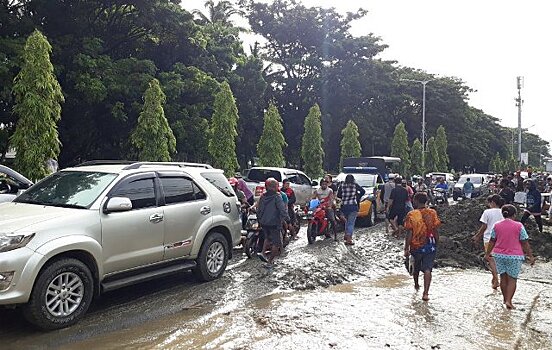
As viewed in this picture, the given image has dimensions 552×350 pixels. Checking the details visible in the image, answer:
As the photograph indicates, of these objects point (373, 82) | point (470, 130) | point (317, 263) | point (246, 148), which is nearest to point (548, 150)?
point (470, 130)

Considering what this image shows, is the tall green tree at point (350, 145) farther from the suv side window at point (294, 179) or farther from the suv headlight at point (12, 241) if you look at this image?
the suv headlight at point (12, 241)

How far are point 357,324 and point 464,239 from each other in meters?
8.38

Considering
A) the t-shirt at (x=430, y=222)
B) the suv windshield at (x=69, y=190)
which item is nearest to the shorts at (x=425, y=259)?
the t-shirt at (x=430, y=222)

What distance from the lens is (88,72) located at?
21.5m

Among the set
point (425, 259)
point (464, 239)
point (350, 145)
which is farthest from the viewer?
point (350, 145)

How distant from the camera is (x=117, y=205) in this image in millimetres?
6582

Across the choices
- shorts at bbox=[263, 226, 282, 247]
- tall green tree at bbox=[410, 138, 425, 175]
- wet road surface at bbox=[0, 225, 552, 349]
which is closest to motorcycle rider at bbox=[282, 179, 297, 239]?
wet road surface at bbox=[0, 225, 552, 349]

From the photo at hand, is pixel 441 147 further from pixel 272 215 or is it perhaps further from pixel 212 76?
pixel 272 215

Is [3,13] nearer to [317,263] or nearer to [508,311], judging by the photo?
[317,263]

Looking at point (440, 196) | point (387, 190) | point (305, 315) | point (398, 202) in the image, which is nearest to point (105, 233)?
point (305, 315)

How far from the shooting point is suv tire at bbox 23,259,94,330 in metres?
5.79

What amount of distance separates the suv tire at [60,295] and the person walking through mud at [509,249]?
555cm

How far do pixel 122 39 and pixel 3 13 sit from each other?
6301mm

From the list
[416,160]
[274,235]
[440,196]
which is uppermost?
[416,160]
